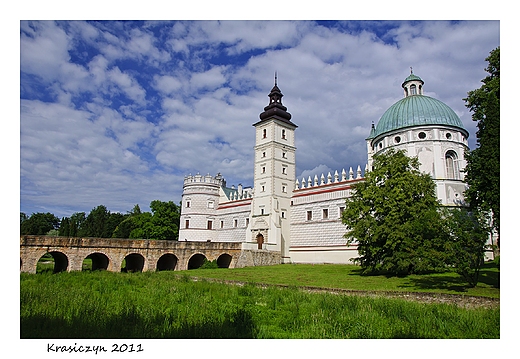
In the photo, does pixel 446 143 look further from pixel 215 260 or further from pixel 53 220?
pixel 53 220

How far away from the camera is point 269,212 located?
129 ft

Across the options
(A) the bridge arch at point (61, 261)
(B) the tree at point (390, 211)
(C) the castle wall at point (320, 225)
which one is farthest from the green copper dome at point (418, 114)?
(A) the bridge arch at point (61, 261)

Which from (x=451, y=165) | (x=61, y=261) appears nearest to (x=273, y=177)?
(x=451, y=165)

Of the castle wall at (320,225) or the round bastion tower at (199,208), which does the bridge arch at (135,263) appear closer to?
the round bastion tower at (199,208)

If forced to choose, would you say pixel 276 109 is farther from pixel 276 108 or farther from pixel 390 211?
pixel 390 211

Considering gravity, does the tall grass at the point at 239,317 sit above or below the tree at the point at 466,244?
below

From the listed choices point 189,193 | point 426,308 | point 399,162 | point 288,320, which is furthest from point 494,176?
point 189,193

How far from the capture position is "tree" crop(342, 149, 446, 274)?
65.1 feet

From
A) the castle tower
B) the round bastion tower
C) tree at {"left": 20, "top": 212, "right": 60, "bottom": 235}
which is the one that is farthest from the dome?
tree at {"left": 20, "top": 212, "right": 60, "bottom": 235}

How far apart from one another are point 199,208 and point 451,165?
1225 inches

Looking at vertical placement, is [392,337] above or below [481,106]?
below

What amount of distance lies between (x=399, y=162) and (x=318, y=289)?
10.6 meters

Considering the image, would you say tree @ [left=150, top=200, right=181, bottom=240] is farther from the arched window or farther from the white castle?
the arched window

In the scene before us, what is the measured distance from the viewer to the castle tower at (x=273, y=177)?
3900 centimetres
